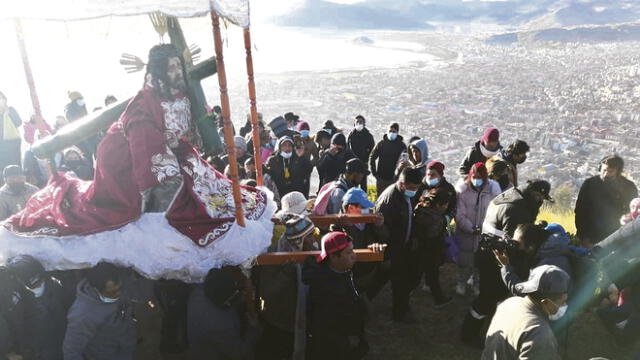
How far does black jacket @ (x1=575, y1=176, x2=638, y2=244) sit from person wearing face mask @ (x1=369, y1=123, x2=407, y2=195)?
120 inches

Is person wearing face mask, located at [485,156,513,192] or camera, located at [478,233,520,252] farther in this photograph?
person wearing face mask, located at [485,156,513,192]

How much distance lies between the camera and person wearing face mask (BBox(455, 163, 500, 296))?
543cm

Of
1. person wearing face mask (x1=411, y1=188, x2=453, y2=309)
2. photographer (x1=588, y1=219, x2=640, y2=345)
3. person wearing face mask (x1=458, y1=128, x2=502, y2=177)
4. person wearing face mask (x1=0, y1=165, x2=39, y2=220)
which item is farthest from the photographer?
person wearing face mask (x1=458, y1=128, x2=502, y2=177)

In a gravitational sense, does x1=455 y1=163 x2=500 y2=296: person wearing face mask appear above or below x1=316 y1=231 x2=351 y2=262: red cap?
below

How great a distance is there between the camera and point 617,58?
161 feet

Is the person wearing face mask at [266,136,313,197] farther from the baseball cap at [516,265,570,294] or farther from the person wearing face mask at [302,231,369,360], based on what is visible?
the baseball cap at [516,265,570,294]

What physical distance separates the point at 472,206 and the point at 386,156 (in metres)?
2.80

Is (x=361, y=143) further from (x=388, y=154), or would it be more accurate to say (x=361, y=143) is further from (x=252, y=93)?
(x=252, y=93)

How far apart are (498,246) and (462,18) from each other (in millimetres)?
121420

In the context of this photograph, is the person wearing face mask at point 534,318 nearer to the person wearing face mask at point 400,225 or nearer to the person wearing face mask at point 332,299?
the person wearing face mask at point 332,299

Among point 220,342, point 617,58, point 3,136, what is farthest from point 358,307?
point 617,58

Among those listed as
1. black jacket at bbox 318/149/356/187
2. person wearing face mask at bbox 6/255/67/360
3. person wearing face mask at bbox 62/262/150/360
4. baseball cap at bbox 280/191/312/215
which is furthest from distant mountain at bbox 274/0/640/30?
person wearing face mask at bbox 62/262/150/360

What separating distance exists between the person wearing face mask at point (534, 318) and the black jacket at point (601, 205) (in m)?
3.69

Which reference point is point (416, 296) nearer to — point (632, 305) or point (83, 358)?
point (632, 305)
